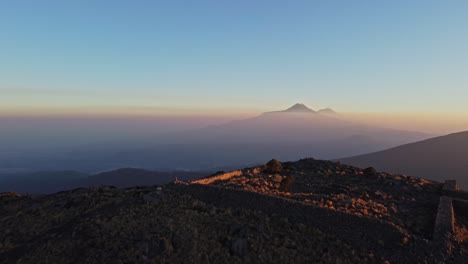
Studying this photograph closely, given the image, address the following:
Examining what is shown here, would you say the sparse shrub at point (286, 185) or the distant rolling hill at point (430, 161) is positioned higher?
the sparse shrub at point (286, 185)

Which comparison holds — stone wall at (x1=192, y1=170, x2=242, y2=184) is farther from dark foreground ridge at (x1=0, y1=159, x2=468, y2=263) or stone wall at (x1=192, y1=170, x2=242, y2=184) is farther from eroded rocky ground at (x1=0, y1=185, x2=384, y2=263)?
eroded rocky ground at (x1=0, y1=185, x2=384, y2=263)

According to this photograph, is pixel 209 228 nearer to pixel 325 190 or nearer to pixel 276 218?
pixel 276 218

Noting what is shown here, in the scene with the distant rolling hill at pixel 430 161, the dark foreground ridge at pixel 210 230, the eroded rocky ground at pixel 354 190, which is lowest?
the distant rolling hill at pixel 430 161

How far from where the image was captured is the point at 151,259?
16156 millimetres

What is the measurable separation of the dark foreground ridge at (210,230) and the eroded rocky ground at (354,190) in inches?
11.8

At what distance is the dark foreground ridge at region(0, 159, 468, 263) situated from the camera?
17.0m

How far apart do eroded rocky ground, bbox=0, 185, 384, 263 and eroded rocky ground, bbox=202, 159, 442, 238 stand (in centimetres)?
621

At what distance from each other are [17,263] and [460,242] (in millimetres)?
22529

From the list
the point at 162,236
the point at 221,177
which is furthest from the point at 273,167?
the point at 162,236

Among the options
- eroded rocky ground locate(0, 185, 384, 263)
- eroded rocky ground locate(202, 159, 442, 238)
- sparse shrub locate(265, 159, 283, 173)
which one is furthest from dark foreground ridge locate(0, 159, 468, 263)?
sparse shrub locate(265, 159, 283, 173)

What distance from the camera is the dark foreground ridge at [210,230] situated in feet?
55.7

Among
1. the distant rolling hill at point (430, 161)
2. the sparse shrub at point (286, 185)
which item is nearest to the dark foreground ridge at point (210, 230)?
the sparse shrub at point (286, 185)

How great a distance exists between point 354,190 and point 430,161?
160966 millimetres

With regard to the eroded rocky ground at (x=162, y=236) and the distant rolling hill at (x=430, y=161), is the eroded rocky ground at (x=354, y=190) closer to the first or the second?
the eroded rocky ground at (x=162, y=236)
